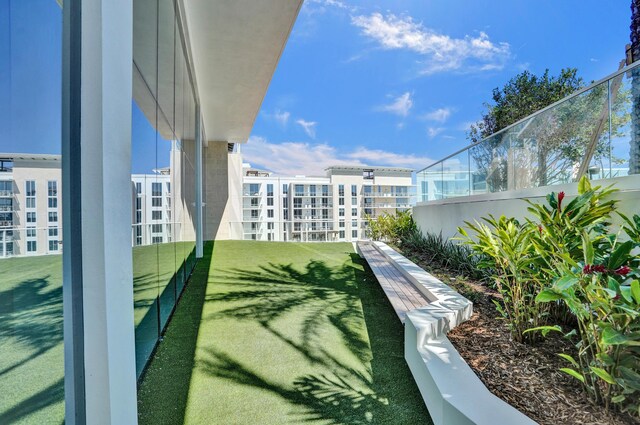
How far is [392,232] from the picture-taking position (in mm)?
10250

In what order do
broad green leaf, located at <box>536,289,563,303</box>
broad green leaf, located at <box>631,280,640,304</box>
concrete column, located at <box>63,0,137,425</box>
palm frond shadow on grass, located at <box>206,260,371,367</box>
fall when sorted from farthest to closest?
palm frond shadow on grass, located at <box>206,260,371,367</box> < broad green leaf, located at <box>536,289,563,303</box> < broad green leaf, located at <box>631,280,640,304</box> < concrete column, located at <box>63,0,137,425</box>

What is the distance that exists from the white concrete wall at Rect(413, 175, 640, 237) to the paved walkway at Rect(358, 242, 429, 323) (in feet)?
5.61

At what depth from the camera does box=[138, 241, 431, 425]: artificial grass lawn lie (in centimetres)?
222

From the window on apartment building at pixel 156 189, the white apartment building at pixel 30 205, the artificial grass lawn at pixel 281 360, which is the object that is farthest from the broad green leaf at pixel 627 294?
the window on apartment building at pixel 156 189

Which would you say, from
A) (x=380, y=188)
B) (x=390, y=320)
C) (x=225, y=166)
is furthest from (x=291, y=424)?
(x=380, y=188)

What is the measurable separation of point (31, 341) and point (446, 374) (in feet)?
6.97

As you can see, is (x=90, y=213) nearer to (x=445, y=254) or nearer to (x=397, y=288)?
(x=397, y=288)

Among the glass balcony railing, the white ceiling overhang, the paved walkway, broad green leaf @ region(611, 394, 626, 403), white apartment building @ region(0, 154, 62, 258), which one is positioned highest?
the white ceiling overhang

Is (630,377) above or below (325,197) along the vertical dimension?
below

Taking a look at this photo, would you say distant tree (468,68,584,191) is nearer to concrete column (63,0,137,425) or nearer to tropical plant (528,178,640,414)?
tropical plant (528,178,640,414)

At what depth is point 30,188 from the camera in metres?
1.17

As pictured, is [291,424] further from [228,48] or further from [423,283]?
[228,48]

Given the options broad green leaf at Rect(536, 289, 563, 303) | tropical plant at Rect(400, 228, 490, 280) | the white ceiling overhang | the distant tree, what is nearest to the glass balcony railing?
tropical plant at Rect(400, 228, 490, 280)

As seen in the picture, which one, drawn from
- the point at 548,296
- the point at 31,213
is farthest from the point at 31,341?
the point at 548,296
